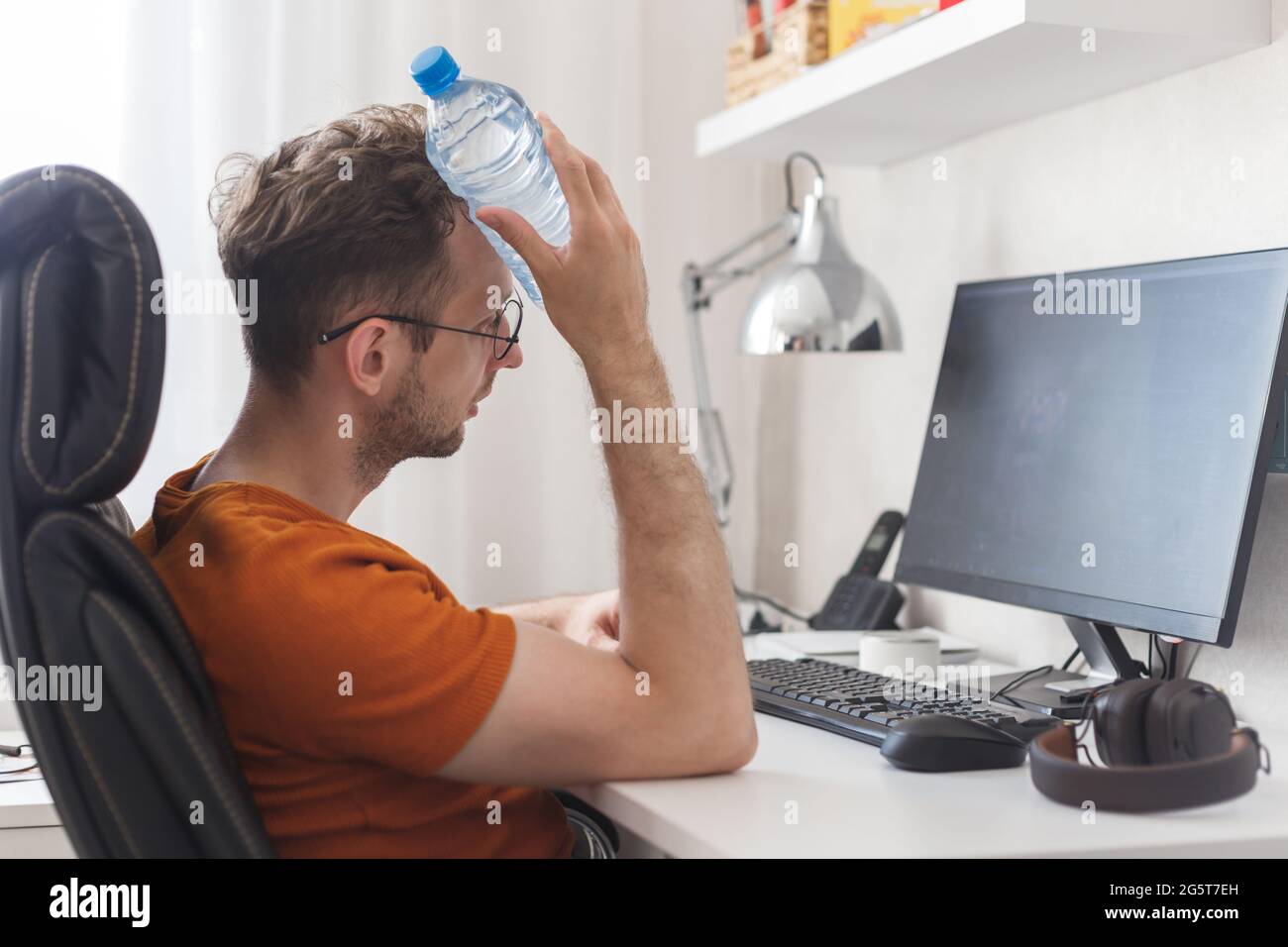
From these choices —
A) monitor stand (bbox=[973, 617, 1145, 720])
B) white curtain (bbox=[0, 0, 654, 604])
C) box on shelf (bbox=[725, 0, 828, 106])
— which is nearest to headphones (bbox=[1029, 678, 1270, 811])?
monitor stand (bbox=[973, 617, 1145, 720])

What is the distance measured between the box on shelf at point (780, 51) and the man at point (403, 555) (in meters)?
0.72

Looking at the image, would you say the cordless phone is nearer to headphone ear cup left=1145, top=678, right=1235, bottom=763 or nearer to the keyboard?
the keyboard

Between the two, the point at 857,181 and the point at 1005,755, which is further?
the point at 857,181

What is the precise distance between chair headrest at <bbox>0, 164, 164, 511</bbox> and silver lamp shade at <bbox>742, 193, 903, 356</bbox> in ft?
3.37

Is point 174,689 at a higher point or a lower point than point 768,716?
higher

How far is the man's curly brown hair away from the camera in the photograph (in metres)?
1.08

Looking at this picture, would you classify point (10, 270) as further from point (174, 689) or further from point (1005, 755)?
point (1005, 755)

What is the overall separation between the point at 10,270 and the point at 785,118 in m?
1.11

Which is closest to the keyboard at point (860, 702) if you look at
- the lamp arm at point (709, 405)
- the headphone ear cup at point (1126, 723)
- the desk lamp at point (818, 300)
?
the headphone ear cup at point (1126, 723)

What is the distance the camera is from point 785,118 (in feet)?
5.58

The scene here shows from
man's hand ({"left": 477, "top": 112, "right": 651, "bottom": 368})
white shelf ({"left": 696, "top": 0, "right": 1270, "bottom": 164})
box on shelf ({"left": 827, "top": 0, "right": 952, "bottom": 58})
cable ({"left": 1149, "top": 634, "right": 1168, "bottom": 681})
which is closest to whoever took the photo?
man's hand ({"left": 477, "top": 112, "right": 651, "bottom": 368})

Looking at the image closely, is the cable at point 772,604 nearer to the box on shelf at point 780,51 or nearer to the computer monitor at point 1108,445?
the computer monitor at point 1108,445

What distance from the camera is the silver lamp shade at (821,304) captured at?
1719mm
